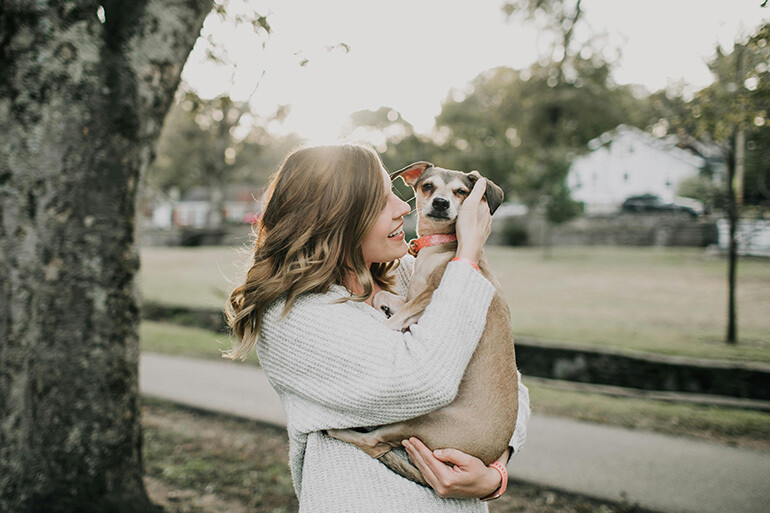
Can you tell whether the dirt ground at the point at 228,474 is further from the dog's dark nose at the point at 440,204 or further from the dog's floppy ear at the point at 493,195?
the dog's floppy ear at the point at 493,195

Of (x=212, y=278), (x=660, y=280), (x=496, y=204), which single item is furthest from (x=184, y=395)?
(x=660, y=280)

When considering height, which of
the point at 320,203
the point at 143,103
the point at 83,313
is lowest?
the point at 83,313

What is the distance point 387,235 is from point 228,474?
3.79 metres

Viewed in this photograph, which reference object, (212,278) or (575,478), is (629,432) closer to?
(575,478)

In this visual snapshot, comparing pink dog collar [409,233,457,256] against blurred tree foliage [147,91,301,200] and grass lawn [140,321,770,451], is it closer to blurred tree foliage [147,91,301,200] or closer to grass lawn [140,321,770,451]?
grass lawn [140,321,770,451]

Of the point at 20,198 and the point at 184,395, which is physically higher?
the point at 20,198

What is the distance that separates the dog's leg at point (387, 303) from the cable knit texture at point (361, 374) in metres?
0.51

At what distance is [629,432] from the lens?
226 inches

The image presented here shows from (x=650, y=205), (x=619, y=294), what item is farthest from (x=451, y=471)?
(x=650, y=205)

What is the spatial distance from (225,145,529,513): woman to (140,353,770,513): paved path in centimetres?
303

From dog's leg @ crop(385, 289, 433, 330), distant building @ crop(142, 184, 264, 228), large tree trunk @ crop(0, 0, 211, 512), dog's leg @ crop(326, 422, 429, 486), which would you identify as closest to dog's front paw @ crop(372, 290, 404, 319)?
dog's leg @ crop(385, 289, 433, 330)

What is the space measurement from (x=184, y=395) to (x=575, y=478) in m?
4.83

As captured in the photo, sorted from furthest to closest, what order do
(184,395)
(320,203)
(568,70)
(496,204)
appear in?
1. (568,70)
2. (184,395)
3. (496,204)
4. (320,203)

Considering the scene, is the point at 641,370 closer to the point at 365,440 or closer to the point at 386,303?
the point at 386,303
